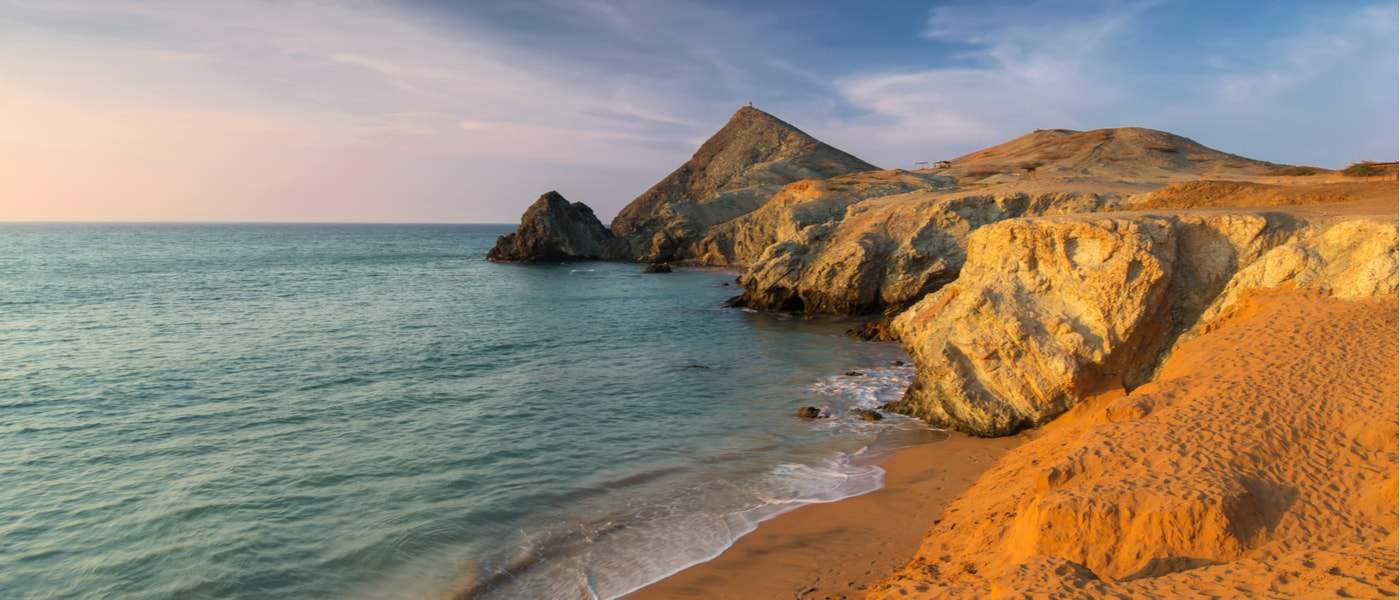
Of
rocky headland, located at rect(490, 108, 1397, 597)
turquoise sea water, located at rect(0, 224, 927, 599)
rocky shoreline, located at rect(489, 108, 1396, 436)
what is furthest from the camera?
rocky shoreline, located at rect(489, 108, 1396, 436)

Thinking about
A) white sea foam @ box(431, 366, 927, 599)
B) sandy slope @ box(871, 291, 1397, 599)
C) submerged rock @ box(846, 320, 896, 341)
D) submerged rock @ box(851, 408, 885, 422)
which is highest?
sandy slope @ box(871, 291, 1397, 599)

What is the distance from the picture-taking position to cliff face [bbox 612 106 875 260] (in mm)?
75625

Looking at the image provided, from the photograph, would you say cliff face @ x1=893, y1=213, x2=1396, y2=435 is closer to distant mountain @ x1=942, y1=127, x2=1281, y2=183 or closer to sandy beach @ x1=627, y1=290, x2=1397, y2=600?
sandy beach @ x1=627, y1=290, x2=1397, y2=600

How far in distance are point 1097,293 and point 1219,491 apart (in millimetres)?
6809

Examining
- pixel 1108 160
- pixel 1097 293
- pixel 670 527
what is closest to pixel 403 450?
pixel 670 527

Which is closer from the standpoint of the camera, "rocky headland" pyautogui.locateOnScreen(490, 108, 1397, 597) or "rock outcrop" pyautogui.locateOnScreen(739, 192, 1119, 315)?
"rocky headland" pyautogui.locateOnScreen(490, 108, 1397, 597)

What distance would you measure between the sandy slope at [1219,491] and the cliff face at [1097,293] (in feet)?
4.97

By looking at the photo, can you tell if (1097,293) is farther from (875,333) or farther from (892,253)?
(892,253)

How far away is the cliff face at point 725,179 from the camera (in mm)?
75625

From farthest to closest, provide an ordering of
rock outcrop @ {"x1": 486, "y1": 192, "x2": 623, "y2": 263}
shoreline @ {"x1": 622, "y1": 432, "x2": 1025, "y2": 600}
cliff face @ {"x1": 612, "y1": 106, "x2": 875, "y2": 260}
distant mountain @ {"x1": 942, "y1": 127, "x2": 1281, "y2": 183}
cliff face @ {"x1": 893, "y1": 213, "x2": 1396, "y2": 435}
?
rock outcrop @ {"x1": 486, "y1": 192, "x2": 623, "y2": 263}
cliff face @ {"x1": 612, "y1": 106, "x2": 875, "y2": 260}
distant mountain @ {"x1": 942, "y1": 127, "x2": 1281, "y2": 183}
cliff face @ {"x1": 893, "y1": 213, "x2": 1396, "y2": 435}
shoreline @ {"x1": 622, "y1": 432, "x2": 1025, "y2": 600}

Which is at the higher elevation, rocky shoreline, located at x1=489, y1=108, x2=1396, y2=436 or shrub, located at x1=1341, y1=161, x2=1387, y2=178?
shrub, located at x1=1341, y1=161, x2=1387, y2=178

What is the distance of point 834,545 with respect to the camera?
1055 cm

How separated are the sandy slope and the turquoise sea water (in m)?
3.79

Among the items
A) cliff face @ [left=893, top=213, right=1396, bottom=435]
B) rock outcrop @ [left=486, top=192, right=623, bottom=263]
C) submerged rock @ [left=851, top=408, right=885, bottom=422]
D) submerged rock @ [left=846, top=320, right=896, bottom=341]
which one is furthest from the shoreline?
rock outcrop @ [left=486, top=192, right=623, bottom=263]
